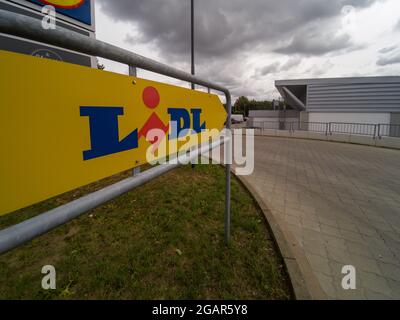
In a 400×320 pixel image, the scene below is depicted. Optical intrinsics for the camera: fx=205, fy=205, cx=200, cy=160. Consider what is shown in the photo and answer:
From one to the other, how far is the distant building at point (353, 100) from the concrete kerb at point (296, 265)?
21.5m

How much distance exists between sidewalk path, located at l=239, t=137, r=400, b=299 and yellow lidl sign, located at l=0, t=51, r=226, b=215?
212cm

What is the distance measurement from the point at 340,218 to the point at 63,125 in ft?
12.1

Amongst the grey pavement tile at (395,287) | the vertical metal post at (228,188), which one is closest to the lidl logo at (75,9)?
the vertical metal post at (228,188)

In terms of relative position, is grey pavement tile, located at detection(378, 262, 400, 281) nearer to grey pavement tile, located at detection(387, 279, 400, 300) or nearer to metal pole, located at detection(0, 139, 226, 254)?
grey pavement tile, located at detection(387, 279, 400, 300)

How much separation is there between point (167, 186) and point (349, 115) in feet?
74.2

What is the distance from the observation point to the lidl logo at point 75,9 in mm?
2354

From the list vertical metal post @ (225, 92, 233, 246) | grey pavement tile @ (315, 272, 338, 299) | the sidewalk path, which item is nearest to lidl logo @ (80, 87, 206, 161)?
vertical metal post @ (225, 92, 233, 246)

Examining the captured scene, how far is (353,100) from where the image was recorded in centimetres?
1992

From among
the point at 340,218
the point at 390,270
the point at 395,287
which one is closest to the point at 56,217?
the point at 395,287

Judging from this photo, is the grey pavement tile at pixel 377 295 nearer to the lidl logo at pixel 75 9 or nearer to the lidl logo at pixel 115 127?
the lidl logo at pixel 115 127

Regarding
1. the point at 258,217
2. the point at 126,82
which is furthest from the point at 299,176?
the point at 126,82

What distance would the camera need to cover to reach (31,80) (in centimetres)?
66
